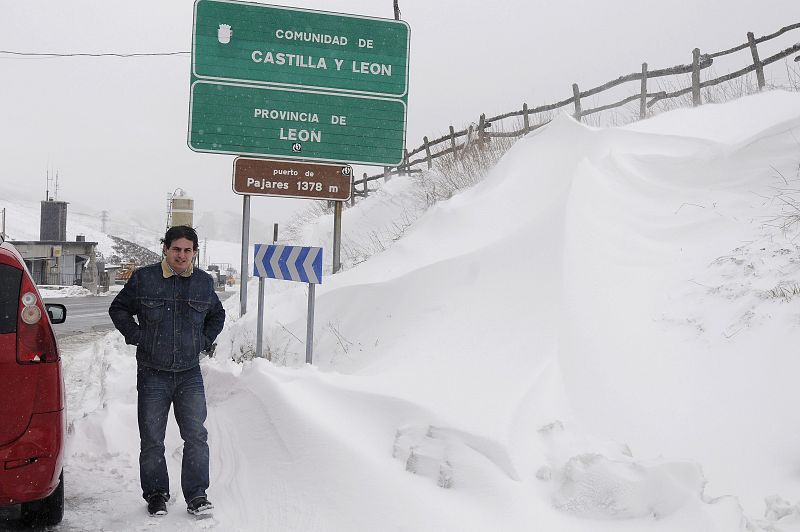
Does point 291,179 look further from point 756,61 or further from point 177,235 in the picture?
point 756,61

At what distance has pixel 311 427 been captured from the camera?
4293mm

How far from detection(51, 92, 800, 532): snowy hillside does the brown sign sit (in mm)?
1360

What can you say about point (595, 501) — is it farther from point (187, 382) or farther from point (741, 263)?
point (741, 263)

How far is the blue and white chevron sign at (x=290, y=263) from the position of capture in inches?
247

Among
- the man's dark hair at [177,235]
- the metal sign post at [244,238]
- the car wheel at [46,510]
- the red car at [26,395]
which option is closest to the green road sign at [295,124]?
the metal sign post at [244,238]

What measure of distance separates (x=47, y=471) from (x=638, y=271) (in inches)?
201

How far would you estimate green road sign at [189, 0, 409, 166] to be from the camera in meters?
9.14

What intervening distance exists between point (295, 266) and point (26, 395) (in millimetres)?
3384

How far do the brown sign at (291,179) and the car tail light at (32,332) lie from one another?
6.12m

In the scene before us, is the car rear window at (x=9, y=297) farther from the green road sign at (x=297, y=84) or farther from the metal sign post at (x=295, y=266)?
the green road sign at (x=297, y=84)

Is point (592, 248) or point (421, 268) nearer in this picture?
point (592, 248)

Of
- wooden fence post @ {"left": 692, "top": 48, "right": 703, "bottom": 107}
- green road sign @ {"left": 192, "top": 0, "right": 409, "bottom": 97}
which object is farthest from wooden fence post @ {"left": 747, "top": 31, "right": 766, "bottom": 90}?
green road sign @ {"left": 192, "top": 0, "right": 409, "bottom": 97}

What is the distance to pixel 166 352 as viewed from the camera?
396cm

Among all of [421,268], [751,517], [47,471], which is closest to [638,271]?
[421,268]
